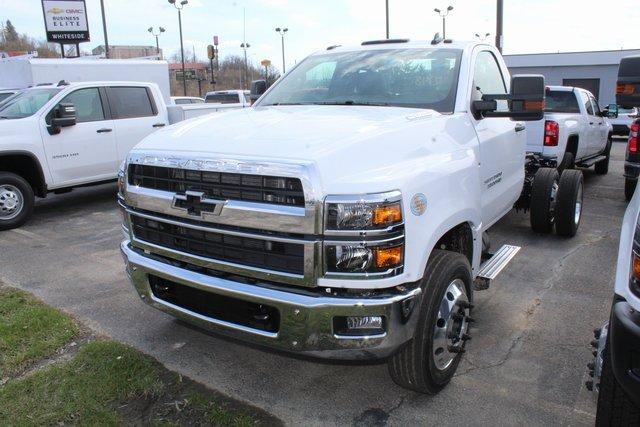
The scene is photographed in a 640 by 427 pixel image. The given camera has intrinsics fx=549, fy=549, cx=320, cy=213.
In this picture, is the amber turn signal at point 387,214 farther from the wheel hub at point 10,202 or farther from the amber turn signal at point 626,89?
the wheel hub at point 10,202

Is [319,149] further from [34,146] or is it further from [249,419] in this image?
[34,146]

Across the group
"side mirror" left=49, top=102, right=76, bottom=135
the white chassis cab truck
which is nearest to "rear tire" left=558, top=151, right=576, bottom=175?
the white chassis cab truck

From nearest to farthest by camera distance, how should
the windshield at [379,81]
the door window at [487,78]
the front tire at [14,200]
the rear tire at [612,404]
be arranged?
the rear tire at [612,404] → the windshield at [379,81] → the door window at [487,78] → the front tire at [14,200]

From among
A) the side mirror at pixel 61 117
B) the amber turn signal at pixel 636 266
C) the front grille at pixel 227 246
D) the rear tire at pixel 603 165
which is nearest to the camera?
the amber turn signal at pixel 636 266

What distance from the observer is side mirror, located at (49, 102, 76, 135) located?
7.79 meters

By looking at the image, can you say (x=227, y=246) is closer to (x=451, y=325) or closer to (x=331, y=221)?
(x=331, y=221)

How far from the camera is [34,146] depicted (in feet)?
25.1

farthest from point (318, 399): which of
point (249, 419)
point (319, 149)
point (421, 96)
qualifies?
point (421, 96)

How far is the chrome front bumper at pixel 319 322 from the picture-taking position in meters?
2.57

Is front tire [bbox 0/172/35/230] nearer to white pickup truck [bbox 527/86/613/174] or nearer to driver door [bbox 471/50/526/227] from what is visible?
driver door [bbox 471/50/526/227]

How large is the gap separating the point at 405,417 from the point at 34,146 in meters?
6.72

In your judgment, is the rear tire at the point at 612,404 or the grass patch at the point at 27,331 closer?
the rear tire at the point at 612,404

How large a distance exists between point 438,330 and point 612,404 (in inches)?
37.7

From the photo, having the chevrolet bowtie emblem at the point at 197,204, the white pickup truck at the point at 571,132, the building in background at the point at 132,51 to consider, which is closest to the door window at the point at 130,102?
the white pickup truck at the point at 571,132
